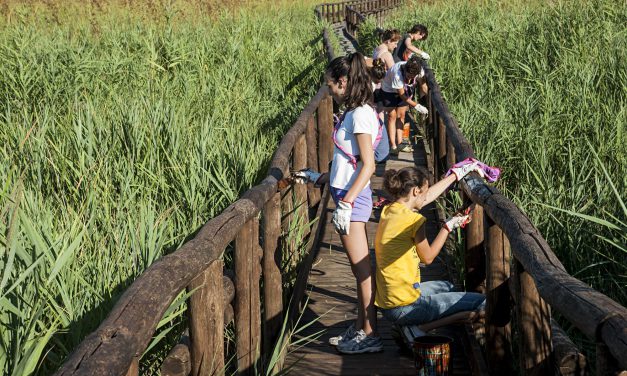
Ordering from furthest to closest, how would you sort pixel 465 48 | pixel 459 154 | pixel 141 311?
1. pixel 465 48
2. pixel 459 154
3. pixel 141 311

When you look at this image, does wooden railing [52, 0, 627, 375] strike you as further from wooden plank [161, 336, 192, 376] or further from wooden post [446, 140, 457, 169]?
wooden post [446, 140, 457, 169]

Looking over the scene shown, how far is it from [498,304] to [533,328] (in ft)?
2.51

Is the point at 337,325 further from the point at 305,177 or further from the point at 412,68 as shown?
the point at 412,68

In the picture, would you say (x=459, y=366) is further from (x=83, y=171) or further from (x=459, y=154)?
(x=83, y=171)

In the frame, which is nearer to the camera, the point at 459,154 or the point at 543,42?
the point at 459,154

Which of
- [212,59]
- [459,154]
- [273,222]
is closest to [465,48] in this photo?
[212,59]

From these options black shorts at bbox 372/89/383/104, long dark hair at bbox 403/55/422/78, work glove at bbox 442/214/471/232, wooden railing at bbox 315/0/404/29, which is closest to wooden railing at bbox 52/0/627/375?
work glove at bbox 442/214/471/232

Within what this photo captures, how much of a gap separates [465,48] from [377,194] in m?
5.47

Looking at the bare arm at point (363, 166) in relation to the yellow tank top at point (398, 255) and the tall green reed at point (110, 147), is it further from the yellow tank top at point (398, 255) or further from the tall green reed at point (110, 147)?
the tall green reed at point (110, 147)

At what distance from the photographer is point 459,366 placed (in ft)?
16.2

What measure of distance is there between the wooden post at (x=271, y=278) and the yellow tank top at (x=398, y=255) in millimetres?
558

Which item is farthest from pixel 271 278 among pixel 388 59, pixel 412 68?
pixel 388 59

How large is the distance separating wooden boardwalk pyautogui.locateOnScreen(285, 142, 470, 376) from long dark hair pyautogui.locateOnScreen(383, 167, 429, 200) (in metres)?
0.70

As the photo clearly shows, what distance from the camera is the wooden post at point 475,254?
5.15 meters
